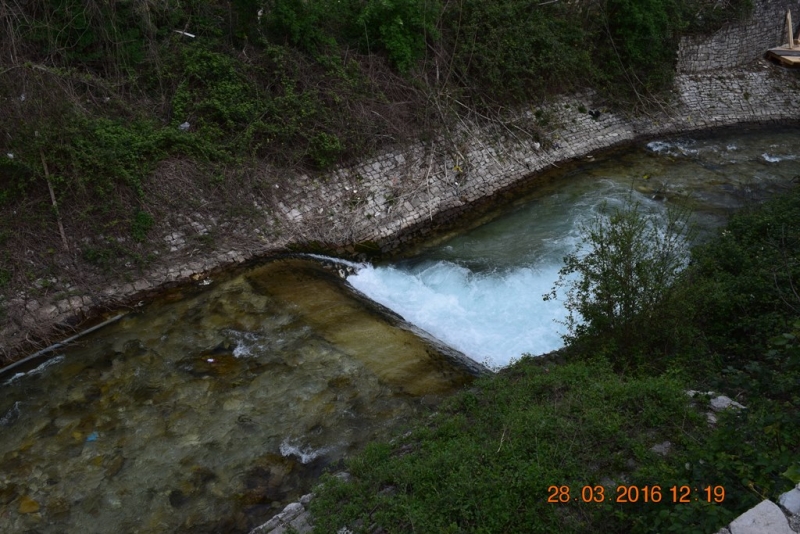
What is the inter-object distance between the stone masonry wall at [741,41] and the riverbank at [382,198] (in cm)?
65

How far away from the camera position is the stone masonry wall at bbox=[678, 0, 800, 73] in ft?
53.2

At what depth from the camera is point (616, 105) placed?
14.9 m

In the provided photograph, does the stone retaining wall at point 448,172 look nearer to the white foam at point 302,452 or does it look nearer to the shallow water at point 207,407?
the shallow water at point 207,407

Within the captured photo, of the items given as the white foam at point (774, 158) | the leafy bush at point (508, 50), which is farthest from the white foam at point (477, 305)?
the white foam at point (774, 158)

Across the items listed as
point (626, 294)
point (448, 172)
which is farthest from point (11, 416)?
point (448, 172)

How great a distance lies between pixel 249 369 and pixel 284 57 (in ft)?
21.0

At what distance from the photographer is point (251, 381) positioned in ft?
25.6

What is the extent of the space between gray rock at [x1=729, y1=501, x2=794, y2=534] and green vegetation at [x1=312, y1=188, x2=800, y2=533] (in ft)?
1.12

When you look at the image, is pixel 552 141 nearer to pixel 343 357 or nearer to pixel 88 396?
pixel 343 357

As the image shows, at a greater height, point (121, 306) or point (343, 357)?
point (121, 306)

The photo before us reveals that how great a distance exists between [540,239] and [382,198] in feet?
10.00

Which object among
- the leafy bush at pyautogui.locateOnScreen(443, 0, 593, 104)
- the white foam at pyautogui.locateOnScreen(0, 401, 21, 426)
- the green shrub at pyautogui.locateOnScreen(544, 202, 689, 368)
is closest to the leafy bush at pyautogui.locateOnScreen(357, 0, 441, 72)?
the leafy bush at pyautogui.locateOnScreen(443, 0, 593, 104)

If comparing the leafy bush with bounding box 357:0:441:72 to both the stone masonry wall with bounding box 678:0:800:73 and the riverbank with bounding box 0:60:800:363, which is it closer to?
the riverbank with bounding box 0:60:800:363

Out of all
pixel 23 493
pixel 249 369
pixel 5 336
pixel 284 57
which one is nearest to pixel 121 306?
pixel 5 336
